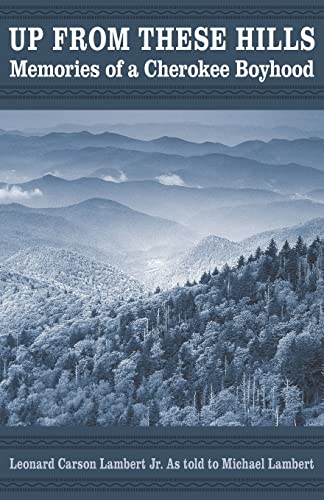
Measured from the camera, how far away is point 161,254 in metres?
9.37

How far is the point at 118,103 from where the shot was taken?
9031 millimetres

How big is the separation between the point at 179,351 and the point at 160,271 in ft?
2.28

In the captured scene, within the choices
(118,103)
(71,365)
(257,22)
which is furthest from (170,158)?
(71,365)

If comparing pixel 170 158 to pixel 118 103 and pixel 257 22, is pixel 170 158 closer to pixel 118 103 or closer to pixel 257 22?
pixel 118 103

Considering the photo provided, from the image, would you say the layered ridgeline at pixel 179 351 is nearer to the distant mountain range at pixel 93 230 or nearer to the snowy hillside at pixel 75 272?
the snowy hillside at pixel 75 272

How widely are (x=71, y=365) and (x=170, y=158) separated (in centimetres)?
192

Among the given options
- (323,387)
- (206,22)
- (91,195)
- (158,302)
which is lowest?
(323,387)

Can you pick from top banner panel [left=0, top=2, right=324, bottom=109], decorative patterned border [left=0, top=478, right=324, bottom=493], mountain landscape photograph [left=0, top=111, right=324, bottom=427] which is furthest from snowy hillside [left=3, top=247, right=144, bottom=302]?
decorative patterned border [left=0, top=478, right=324, bottom=493]

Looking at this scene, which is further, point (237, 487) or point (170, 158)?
point (170, 158)

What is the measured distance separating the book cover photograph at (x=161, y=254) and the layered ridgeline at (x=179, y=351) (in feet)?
0.05

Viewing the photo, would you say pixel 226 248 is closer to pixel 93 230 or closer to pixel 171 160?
pixel 171 160

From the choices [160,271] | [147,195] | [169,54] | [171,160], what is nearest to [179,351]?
[160,271]

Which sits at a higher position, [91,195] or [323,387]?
[91,195]

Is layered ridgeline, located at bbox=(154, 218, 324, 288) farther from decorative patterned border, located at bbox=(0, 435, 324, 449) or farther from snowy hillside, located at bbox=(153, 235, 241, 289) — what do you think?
decorative patterned border, located at bbox=(0, 435, 324, 449)
